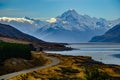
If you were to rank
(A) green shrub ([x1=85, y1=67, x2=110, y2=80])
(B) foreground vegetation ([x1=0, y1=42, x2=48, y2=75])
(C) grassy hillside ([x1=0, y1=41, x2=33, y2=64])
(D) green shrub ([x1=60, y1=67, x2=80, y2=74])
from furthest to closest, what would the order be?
(C) grassy hillside ([x1=0, y1=41, x2=33, y2=64]) < (B) foreground vegetation ([x1=0, y1=42, x2=48, y2=75]) < (D) green shrub ([x1=60, y1=67, x2=80, y2=74]) < (A) green shrub ([x1=85, y1=67, x2=110, y2=80])

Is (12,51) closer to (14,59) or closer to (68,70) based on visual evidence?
(14,59)

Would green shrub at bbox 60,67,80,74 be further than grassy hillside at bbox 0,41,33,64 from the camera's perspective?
No

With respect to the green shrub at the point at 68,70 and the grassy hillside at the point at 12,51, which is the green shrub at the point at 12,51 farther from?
the green shrub at the point at 68,70

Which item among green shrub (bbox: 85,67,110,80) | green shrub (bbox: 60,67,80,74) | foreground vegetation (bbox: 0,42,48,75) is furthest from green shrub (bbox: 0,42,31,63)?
green shrub (bbox: 85,67,110,80)

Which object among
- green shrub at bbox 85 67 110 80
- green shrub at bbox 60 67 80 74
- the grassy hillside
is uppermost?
the grassy hillside

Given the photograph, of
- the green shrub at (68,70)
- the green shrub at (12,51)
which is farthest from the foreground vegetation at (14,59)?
the green shrub at (68,70)

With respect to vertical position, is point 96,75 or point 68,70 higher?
point 96,75

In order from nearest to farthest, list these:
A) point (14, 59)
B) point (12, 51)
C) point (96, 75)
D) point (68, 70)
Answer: point (96, 75), point (68, 70), point (14, 59), point (12, 51)

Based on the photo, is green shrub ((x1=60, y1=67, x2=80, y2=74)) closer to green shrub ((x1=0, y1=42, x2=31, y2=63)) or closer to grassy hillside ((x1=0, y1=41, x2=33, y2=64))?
grassy hillside ((x1=0, y1=41, x2=33, y2=64))

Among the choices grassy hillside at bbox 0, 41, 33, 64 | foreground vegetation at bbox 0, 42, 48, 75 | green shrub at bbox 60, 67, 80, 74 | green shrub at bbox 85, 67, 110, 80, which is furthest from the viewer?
grassy hillside at bbox 0, 41, 33, 64

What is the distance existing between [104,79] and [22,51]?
64149 mm

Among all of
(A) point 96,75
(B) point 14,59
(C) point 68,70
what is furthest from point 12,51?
(A) point 96,75

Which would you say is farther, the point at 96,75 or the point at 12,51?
the point at 12,51

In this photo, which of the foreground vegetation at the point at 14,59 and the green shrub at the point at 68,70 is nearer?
the green shrub at the point at 68,70
